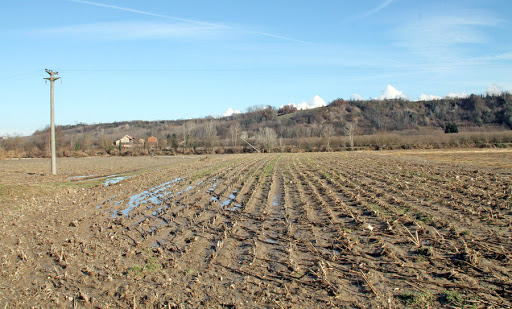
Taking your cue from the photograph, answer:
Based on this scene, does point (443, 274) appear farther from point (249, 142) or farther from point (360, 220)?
point (249, 142)

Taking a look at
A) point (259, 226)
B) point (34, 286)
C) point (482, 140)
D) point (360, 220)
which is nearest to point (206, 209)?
point (259, 226)

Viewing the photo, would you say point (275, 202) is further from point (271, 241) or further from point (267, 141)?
point (267, 141)

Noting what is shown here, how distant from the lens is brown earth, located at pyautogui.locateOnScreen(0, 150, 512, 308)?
198 inches

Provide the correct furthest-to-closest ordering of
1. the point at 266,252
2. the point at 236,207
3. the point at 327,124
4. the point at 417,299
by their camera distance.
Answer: the point at 327,124, the point at 236,207, the point at 266,252, the point at 417,299

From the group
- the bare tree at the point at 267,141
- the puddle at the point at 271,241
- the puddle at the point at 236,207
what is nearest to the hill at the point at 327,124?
the bare tree at the point at 267,141

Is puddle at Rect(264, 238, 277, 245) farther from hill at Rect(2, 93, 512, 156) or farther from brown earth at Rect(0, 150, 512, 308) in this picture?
hill at Rect(2, 93, 512, 156)

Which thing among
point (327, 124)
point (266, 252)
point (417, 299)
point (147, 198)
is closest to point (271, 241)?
point (266, 252)

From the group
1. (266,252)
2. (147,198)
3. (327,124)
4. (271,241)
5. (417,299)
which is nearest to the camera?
(417,299)

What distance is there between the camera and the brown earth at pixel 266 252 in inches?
198

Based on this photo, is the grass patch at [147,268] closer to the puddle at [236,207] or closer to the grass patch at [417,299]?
the grass patch at [417,299]

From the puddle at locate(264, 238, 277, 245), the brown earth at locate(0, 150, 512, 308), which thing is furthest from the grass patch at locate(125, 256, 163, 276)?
the puddle at locate(264, 238, 277, 245)

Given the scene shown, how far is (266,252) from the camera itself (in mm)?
7062

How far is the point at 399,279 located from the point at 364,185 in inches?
431

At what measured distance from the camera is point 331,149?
248 feet
